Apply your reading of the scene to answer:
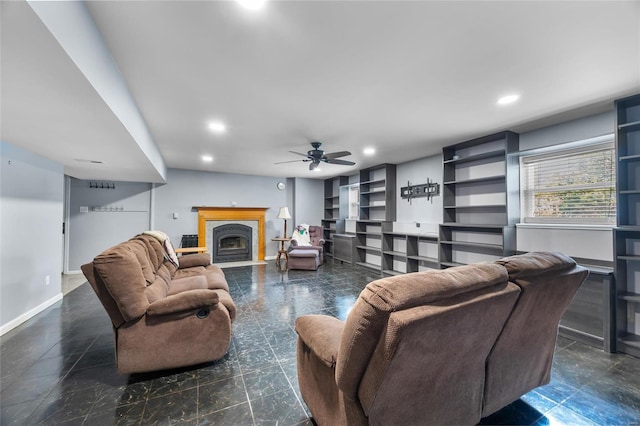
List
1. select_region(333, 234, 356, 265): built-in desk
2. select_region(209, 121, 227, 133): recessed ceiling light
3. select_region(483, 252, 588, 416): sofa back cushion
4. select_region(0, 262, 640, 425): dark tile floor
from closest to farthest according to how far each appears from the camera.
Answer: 1. select_region(483, 252, 588, 416): sofa back cushion
2. select_region(0, 262, 640, 425): dark tile floor
3. select_region(209, 121, 227, 133): recessed ceiling light
4. select_region(333, 234, 356, 265): built-in desk

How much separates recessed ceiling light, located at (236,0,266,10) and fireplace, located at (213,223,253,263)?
5.92 metres

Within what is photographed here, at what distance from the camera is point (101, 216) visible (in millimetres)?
5566

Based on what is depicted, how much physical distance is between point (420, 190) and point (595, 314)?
2981 millimetres

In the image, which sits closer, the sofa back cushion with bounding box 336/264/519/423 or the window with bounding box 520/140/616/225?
the sofa back cushion with bounding box 336/264/519/423

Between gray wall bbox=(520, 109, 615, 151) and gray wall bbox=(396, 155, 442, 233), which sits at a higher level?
gray wall bbox=(520, 109, 615, 151)

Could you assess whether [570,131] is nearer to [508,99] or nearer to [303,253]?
[508,99]

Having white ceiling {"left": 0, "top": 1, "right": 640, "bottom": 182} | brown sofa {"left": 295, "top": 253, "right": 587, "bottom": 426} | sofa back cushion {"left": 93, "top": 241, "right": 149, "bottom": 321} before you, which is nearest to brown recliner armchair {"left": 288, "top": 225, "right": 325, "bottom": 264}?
white ceiling {"left": 0, "top": 1, "right": 640, "bottom": 182}

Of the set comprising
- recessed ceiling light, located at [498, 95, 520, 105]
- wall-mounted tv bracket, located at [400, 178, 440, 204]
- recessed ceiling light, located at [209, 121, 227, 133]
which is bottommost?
wall-mounted tv bracket, located at [400, 178, 440, 204]

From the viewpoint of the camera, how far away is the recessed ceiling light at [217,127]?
3.15m

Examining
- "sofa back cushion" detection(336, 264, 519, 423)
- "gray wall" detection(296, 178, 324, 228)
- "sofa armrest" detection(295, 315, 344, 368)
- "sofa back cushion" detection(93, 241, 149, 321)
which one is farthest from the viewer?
"gray wall" detection(296, 178, 324, 228)

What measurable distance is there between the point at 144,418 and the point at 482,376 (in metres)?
2.02

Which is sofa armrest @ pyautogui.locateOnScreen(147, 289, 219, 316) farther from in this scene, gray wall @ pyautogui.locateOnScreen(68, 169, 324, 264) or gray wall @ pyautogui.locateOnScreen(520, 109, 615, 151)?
gray wall @ pyautogui.locateOnScreen(68, 169, 324, 264)

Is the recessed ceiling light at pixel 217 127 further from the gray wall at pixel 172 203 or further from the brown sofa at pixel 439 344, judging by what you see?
the gray wall at pixel 172 203

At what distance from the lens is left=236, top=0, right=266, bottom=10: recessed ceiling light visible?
1.36 meters
